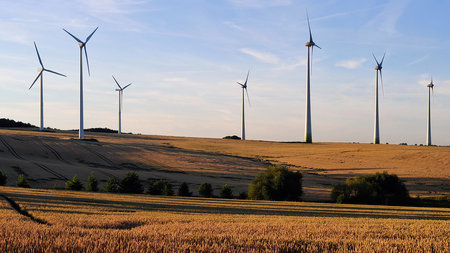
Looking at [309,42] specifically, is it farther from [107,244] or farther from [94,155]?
[107,244]

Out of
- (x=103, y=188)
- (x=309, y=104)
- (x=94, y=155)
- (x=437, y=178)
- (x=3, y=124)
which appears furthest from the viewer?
(x=3, y=124)

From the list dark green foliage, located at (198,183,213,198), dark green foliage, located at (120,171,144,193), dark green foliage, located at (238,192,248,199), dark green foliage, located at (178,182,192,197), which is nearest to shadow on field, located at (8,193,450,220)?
dark green foliage, located at (198,183,213,198)

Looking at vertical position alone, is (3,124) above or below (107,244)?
above

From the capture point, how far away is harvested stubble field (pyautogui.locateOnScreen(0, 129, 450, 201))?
210ft

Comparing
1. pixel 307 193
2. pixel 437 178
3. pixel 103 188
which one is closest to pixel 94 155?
pixel 103 188

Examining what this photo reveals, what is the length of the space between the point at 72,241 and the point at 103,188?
166 ft

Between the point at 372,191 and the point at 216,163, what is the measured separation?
3802cm

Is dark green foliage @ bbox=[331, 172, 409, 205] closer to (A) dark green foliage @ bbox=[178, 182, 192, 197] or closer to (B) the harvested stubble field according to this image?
(B) the harvested stubble field

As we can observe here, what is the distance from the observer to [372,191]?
181 feet

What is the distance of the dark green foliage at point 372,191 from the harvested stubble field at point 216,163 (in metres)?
3.15

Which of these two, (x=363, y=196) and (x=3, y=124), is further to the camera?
(x=3, y=124)

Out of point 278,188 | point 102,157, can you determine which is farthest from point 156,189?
point 102,157

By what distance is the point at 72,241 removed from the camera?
8930 millimetres

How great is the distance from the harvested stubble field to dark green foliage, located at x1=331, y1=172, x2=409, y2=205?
124 inches
